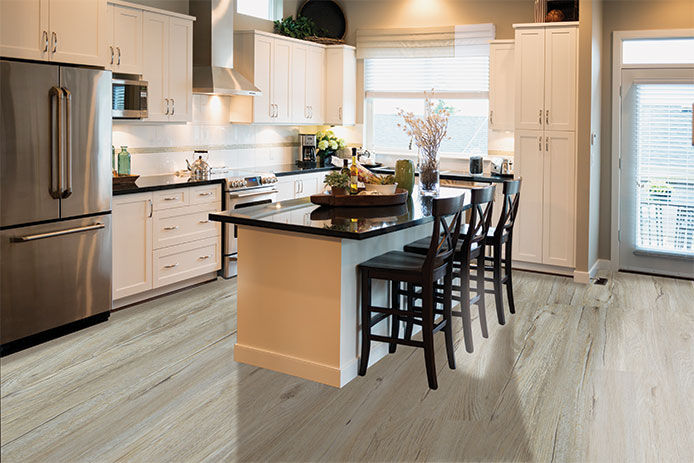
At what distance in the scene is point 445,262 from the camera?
3834mm

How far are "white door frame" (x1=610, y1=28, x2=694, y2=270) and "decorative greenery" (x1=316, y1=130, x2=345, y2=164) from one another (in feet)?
9.69

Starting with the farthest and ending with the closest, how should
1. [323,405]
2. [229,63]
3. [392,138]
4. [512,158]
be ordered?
[392,138] < [512,158] < [229,63] < [323,405]

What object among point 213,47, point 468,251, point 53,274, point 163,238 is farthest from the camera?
point 213,47

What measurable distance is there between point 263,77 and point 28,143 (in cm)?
307

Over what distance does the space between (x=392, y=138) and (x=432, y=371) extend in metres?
4.68

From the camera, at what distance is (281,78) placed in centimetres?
701

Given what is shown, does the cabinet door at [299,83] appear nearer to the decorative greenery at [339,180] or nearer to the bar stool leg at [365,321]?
the decorative greenery at [339,180]

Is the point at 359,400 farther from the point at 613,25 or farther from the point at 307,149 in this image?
the point at 613,25

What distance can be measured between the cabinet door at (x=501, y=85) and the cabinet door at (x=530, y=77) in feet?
1.11

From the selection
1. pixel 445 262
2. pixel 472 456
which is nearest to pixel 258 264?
pixel 445 262

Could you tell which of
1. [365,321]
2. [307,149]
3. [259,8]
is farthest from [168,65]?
[365,321]

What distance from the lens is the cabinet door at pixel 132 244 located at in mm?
4902

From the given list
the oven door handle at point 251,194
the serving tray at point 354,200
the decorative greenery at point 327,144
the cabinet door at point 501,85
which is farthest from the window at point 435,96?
the serving tray at point 354,200

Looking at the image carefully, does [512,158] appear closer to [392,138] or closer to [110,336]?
[392,138]
